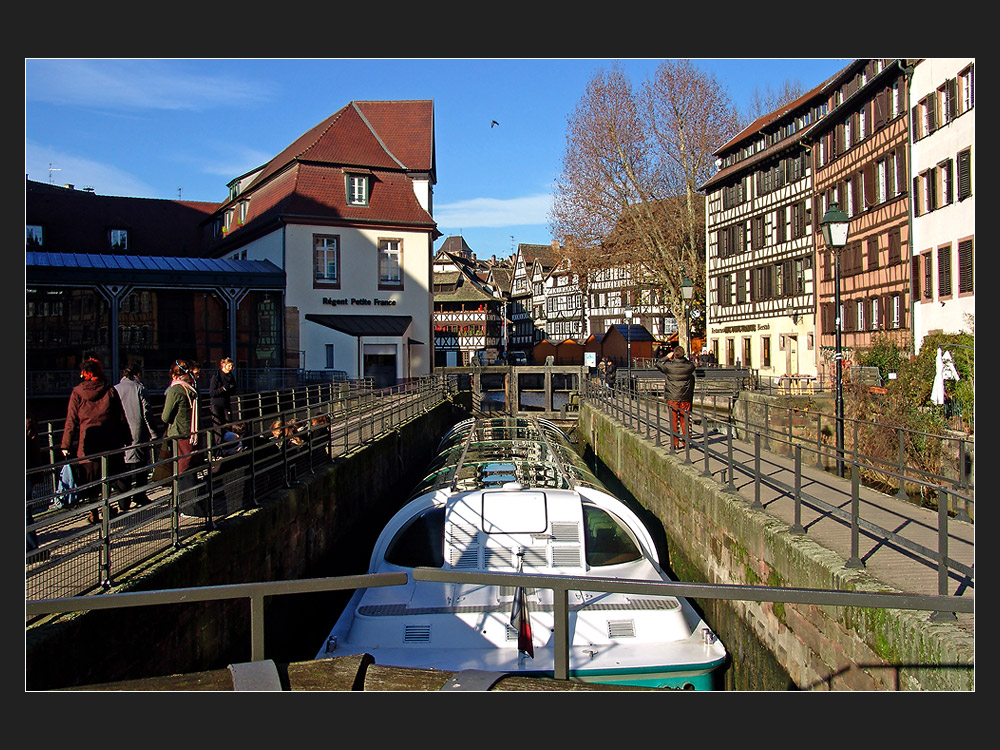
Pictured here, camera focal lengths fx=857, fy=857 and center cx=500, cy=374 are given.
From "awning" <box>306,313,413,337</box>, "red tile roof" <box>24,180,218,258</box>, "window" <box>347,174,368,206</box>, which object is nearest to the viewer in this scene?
"awning" <box>306,313,413,337</box>

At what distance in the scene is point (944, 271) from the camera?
21.9 metres

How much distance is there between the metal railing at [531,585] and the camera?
304 cm

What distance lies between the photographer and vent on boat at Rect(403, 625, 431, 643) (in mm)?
7109

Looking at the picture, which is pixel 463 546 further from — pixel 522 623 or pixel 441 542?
pixel 522 623

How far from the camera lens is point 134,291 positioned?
27.1 meters

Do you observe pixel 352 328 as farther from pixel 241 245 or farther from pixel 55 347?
pixel 55 347

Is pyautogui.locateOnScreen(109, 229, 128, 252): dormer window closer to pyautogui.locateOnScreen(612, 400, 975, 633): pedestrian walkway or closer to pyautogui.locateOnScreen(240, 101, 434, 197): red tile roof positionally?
pyautogui.locateOnScreen(240, 101, 434, 197): red tile roof

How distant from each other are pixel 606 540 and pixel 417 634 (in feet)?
8.07

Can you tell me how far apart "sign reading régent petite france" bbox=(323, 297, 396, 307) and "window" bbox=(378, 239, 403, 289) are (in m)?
0.60

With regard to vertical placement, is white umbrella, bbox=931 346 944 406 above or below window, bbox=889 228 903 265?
below

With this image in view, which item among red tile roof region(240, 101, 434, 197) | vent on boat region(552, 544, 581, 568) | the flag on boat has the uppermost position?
red tile roof region(240, 101, 434, 197)

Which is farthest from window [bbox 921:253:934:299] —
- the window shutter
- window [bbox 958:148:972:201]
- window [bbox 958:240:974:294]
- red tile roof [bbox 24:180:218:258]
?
red tile roof [bbox 24:180:218:258]

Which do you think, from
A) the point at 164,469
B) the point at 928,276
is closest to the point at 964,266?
the point at 928,276

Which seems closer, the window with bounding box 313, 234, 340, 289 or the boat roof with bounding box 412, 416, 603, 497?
the boat roof with bounding box 412, 416, 603, 497
